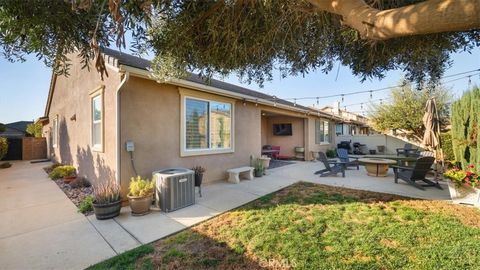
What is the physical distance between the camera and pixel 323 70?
5.17 meters

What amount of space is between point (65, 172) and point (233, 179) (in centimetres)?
716

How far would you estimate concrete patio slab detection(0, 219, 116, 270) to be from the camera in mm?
3092

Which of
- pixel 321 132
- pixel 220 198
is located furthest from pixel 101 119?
pixel 321 132

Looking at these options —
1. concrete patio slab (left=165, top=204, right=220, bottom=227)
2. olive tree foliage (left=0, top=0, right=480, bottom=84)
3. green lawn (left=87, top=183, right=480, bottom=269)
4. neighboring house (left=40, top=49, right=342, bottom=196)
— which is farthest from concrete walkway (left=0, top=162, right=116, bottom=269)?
olive tree foliage (left=0, top=0, right=480, bottom=84)

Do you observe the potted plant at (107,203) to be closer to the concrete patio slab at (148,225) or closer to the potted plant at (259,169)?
the concrete patio slab at (148,225)

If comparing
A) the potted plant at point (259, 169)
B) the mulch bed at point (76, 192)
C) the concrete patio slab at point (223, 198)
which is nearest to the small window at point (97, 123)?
the mulch bed at point (76, 192)

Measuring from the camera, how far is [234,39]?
3.82 m

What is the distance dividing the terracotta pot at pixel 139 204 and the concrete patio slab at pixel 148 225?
118mm

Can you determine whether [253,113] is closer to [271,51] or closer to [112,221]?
[271,51]

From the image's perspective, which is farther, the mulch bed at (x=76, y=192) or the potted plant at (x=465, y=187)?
the mulch bed at (x=76, y=192)

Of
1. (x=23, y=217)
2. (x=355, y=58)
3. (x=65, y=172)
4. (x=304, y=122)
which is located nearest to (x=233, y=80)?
(x=355, y=58)

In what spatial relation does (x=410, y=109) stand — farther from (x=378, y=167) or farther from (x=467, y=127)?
(x=378, y=167)

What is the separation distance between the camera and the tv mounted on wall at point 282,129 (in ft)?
47.2

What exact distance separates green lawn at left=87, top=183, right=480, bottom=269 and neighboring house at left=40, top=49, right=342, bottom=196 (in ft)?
9.16
